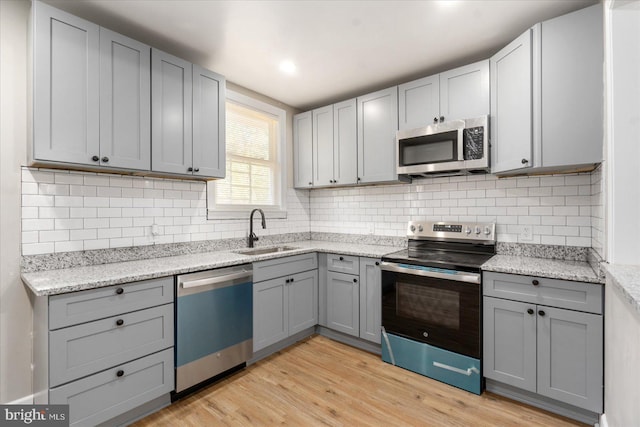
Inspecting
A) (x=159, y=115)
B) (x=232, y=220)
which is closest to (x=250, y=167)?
(x=232, y=220)

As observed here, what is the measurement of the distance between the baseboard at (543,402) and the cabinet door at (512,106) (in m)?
1.58

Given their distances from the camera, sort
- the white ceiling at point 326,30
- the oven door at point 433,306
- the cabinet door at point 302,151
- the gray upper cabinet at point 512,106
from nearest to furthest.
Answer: the white ceiling at point 326,30
the gray upper cabinet at point 512,106
the oven door at point 433,306
the cabinet door at point 302,151

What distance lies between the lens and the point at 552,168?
2.15 m

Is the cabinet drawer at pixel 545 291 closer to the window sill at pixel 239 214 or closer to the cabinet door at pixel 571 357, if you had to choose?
the cabinet door at pixel 571 357

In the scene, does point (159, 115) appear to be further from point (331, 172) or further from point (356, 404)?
point (356, 404)

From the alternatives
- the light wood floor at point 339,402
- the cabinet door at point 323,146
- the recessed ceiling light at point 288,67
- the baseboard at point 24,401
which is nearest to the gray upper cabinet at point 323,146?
the cabinet door at point 323,146

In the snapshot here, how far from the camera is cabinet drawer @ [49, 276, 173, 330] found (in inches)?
64.1

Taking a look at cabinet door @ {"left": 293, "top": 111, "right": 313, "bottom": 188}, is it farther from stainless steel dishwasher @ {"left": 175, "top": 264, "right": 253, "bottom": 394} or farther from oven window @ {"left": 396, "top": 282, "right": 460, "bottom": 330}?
oven window @ {"left": 396, "top": 282, "right": 460, "bottom": 330}

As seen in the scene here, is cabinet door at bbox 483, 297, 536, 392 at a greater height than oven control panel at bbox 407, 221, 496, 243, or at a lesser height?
lesser

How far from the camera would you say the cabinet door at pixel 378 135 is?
3018mm

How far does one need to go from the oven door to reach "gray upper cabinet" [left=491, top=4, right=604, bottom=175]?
3.13 ft

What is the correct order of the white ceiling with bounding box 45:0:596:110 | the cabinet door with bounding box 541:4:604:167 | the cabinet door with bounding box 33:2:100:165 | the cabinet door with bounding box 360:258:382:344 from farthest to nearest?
the cabinet door with bounding box 360:258:382:344, the white ceiling with bounding box 45:0:596:110, the cabinet door with bounding box 541:4:604:167, the cabinet door with bounding box 33:2:100:165

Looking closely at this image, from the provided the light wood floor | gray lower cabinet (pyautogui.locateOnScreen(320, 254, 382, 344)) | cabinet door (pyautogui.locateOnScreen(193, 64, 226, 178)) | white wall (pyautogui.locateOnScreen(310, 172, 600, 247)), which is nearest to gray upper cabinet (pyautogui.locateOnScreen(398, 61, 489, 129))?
white wall (pyautogui.locateOnScreen(310, 172, 600, 247))

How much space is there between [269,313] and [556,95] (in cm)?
274
